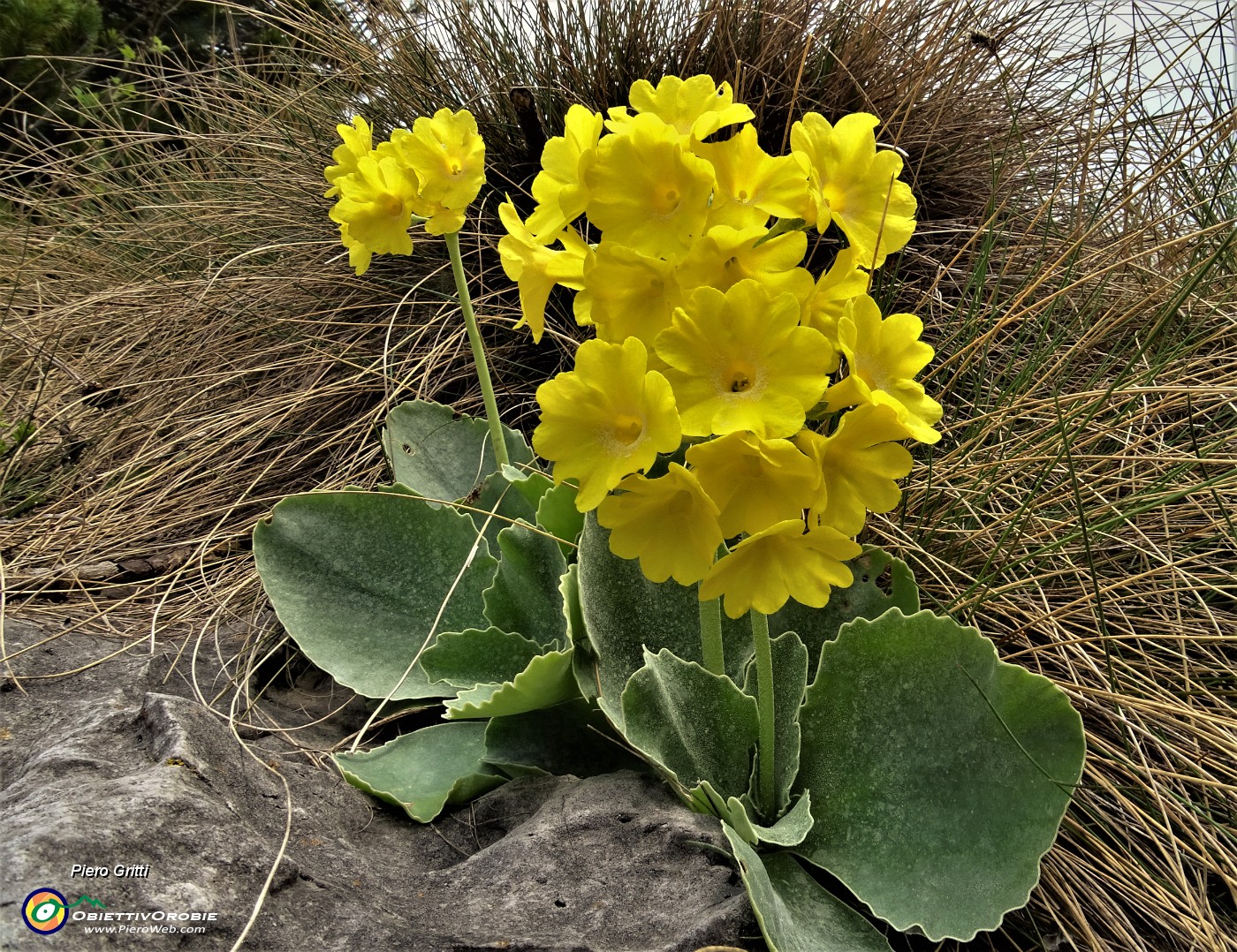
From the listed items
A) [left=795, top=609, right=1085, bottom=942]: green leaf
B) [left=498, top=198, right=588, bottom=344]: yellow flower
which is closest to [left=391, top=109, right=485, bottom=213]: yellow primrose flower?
[left=498, top=198, right=588, bottom=344]: yellow flower

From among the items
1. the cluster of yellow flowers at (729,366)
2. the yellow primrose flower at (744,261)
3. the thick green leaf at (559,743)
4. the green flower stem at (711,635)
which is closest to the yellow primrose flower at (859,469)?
the cluster of yellow flowers at (729,366)

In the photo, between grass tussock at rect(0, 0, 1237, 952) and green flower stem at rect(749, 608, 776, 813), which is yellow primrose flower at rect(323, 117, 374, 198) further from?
green flower stem at rect(749, 608, 776, 813)

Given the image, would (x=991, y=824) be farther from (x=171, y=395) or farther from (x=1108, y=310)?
(x=171, y=395)

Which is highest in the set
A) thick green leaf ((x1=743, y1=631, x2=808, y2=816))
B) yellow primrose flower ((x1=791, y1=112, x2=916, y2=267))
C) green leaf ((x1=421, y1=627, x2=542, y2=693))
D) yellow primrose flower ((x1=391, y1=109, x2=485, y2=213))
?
yellow primrose flower ((x1=791, y1=112, x2=916, y2=267))

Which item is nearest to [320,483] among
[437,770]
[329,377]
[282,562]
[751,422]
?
[329,377]

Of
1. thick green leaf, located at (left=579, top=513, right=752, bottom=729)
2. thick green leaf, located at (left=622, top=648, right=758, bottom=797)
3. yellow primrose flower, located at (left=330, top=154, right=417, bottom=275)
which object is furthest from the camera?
yellow primrose flower, located at (left=330, top=154, right=417, bottom=275)

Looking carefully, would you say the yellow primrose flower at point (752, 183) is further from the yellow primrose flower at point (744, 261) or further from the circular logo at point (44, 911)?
the circular logo at point (44, 911)
